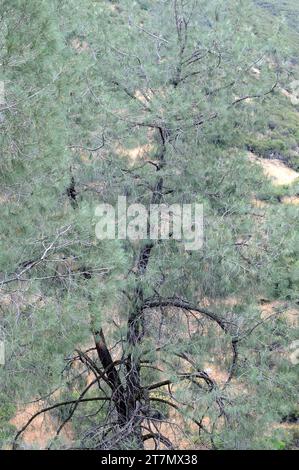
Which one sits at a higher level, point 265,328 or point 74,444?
point 265,328

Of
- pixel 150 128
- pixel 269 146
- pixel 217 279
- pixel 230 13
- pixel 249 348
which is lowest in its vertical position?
pixel 249 348

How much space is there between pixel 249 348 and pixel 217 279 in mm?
816

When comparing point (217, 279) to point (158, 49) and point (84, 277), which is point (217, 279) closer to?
point (84, 277)

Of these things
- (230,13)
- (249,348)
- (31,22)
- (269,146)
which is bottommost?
(249,348)

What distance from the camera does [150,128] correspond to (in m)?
6.56

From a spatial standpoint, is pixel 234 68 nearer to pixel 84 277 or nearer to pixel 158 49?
pixel 158 49

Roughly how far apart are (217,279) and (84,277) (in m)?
1.53

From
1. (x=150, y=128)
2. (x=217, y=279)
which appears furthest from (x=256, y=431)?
(x=150, y=128)

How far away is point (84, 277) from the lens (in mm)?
5133

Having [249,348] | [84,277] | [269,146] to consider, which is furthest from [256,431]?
[269,146]

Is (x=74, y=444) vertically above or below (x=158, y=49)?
below
